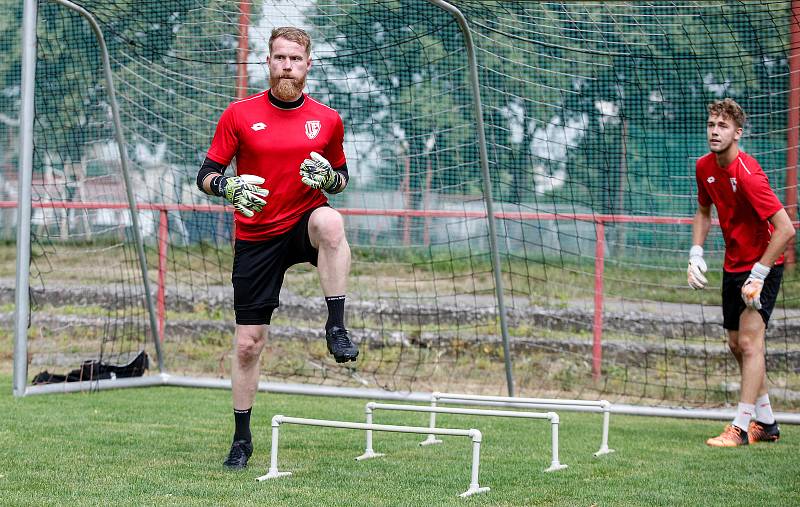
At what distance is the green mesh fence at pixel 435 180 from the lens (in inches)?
330

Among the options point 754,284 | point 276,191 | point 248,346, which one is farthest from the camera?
point 754,284

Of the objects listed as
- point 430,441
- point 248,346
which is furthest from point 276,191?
point 430,441

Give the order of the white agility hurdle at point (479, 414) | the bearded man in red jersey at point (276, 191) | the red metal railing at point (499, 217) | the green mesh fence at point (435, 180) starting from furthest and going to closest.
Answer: the red metal railing at point (499, 217) < the green mesh fence at point (435, 180) < the bearded man in red jersey at point (276, 191) < the white agility hurdle at point (479, 414)

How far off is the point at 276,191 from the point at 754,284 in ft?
9.96

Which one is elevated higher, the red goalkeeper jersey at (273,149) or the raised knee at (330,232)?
the red goalkeeper jersey at (273,149)

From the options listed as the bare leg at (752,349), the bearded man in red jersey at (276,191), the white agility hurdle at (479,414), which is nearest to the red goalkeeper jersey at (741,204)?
the bare leg at (752,349)

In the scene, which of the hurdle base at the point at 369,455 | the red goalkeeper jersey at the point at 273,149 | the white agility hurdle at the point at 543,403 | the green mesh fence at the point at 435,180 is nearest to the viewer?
the red goalkeeper jersey at the point at 273,149

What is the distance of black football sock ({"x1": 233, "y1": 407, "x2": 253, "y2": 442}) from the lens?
5.26m

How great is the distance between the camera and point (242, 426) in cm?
529

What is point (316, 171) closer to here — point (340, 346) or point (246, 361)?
point (340, 346)

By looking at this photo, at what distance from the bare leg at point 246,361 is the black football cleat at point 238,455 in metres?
0.22

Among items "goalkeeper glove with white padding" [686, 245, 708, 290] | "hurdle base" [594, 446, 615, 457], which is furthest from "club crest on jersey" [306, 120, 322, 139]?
"goalkeeper glove with white padding" [686, 245, 708, 290]

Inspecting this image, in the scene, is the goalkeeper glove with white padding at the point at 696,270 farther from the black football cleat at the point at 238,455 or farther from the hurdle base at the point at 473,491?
the black football cleat at the point at 238,455

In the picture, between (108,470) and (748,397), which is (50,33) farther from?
(748,397)
